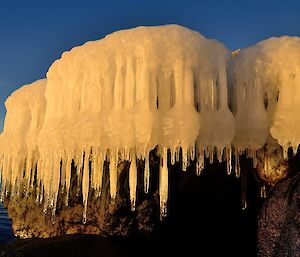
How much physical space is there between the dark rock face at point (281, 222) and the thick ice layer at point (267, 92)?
1.29m

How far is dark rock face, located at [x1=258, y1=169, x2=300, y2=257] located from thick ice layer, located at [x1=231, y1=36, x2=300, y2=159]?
1.29 meters

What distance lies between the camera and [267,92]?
566 centimetres

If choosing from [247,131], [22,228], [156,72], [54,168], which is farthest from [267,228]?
[22,228]

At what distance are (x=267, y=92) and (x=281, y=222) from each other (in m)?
2.39

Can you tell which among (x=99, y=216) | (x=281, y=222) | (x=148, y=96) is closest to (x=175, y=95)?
(x=148, y=96)

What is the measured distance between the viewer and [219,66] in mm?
5586

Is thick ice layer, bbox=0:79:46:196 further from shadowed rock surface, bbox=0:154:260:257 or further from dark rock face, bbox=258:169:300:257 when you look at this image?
dark rock face, bbox=258:169:300:257

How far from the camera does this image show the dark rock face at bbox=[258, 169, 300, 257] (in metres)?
5.77

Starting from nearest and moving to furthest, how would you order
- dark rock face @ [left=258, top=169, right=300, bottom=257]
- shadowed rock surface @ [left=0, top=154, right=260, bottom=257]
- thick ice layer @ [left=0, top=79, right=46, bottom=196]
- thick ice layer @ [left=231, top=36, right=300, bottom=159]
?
1. thick ice layer @ [left=231, top=36, right=300, bottom=159]
2. dark rock face @ [left=258, top=169, right=300, bottom=257]
3. thick ice layer @ [left=0, top=79, right=46, bottom=196]
4. shadowed rock surface @ [left=0, top=154, right=260, bottom=257]

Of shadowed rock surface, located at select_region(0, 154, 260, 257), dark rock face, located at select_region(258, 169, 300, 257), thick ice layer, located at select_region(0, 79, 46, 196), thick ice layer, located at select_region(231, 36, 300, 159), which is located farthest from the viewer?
shadowed rock surface, located at select_region(0, 154, 260, 257)

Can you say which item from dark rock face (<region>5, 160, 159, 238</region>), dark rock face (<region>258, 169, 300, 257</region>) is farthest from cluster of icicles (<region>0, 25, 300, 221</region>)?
dark rock face (<region>5, 160, 159, 238</region>)

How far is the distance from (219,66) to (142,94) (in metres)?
1.27

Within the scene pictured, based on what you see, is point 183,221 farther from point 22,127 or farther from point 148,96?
point 148,96

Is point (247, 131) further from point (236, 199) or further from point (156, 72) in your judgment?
point (236, 199)
